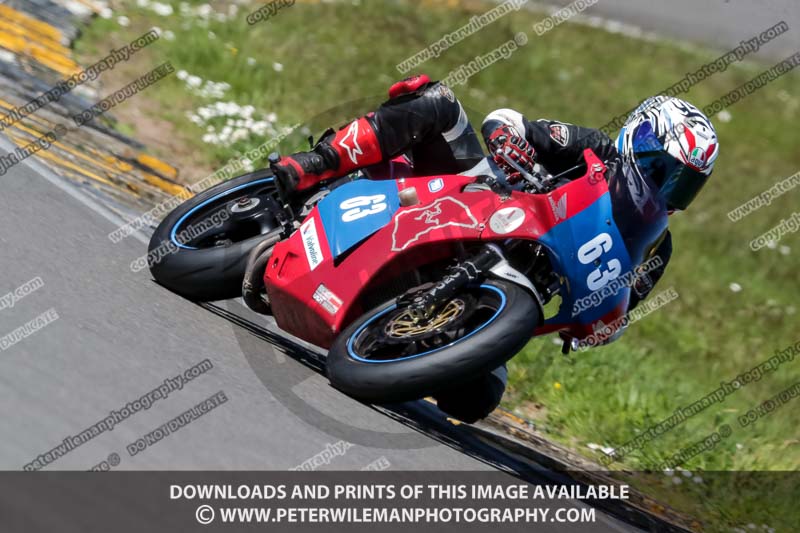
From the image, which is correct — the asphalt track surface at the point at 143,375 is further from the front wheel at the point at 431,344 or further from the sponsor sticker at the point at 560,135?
the sponsor sticker at the point at 560,135

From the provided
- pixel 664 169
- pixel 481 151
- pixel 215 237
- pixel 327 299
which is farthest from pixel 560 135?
pixel 215 237

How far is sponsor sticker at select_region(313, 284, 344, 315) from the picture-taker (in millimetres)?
5402

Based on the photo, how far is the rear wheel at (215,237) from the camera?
600cm

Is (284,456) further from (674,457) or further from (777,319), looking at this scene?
(777,319)

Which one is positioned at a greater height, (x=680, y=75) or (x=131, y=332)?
(x=131, y=332)

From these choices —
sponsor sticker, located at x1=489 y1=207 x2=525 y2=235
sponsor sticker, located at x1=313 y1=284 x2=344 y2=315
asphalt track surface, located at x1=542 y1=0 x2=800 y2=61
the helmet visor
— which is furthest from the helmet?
asphalt track surface, located at x1=542 y1=0 x2=800 y2=61

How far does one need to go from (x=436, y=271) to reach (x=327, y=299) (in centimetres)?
53

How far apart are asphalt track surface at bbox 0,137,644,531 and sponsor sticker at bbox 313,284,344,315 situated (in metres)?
0.41

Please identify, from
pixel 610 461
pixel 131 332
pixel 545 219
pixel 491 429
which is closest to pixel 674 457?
pixel 610 461

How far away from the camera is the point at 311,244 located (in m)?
5.61

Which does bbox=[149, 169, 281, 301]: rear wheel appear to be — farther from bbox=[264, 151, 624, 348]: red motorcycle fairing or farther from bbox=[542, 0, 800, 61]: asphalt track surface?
bbox=[542, 0, 800, 61]: asphalt track surface

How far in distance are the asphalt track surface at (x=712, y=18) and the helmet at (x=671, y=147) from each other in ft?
23.0

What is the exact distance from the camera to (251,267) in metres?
5.85

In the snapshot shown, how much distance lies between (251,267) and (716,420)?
3631 millimetres
